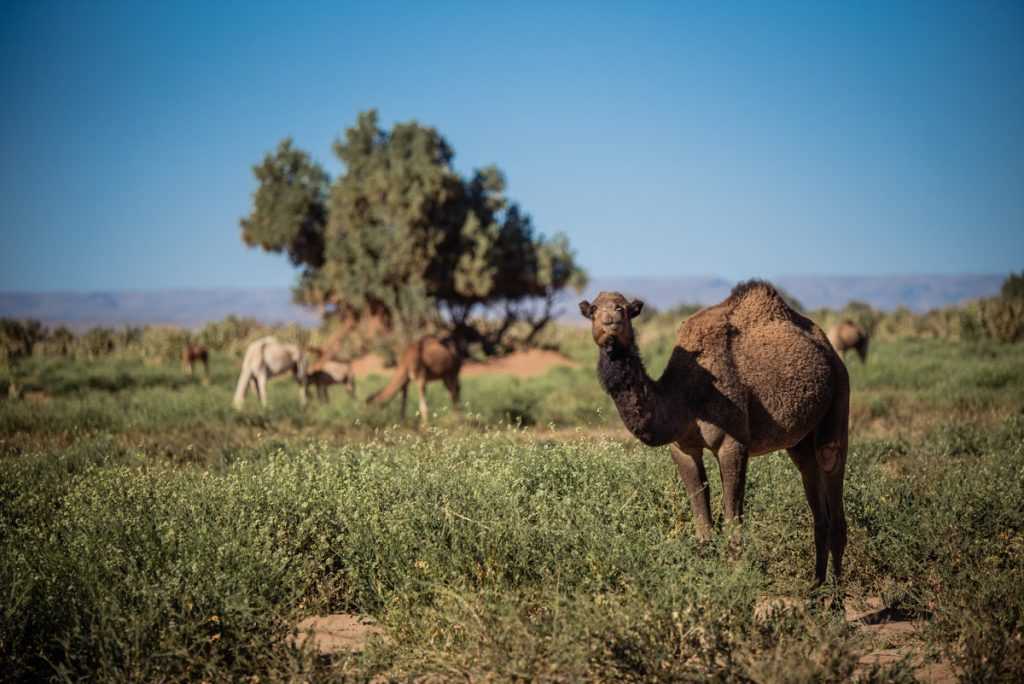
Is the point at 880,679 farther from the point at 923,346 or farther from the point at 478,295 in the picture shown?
the point at 923,346

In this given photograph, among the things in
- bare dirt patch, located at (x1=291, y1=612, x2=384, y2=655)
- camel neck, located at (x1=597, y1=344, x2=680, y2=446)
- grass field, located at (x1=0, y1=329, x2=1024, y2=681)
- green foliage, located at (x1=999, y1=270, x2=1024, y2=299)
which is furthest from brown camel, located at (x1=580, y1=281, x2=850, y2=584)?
green foliage, located at (x1=999, y1=270, x2=1024, y2=299)

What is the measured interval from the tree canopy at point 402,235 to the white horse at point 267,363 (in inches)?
517

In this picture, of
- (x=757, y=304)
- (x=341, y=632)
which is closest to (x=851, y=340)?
(x=757, y=304)

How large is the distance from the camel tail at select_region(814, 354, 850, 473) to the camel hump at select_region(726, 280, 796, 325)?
0.53m

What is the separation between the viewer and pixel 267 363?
18.0 metres

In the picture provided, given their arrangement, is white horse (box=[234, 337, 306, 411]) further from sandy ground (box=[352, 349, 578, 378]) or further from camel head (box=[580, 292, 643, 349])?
camel head (box=[580, 292, 643, 349])

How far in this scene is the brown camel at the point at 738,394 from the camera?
474 cm

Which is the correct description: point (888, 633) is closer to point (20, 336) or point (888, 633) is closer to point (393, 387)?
point (393, 387)

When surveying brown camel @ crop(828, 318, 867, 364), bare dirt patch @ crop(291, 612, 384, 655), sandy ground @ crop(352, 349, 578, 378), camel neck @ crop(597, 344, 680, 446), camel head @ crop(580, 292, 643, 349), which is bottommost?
sandy ground @ crop(352, 349, 578, 378)

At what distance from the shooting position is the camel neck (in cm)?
470

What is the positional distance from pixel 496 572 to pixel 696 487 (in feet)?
4.37

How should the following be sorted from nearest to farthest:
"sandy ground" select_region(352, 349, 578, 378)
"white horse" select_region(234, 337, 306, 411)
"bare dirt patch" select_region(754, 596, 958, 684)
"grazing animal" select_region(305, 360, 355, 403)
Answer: "bare dirt patch" select_region(754, 596, 958, 684) → "white horse" select_region(234, 337, 306, 411) → "grazing animal" select_region(305, 360, 355, 403) → "sandy ground" select_region(352, 349, 578, 378)

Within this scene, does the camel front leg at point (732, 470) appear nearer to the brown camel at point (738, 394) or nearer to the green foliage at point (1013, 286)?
the brown camel at point (738, 394)

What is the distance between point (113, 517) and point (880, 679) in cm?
446
